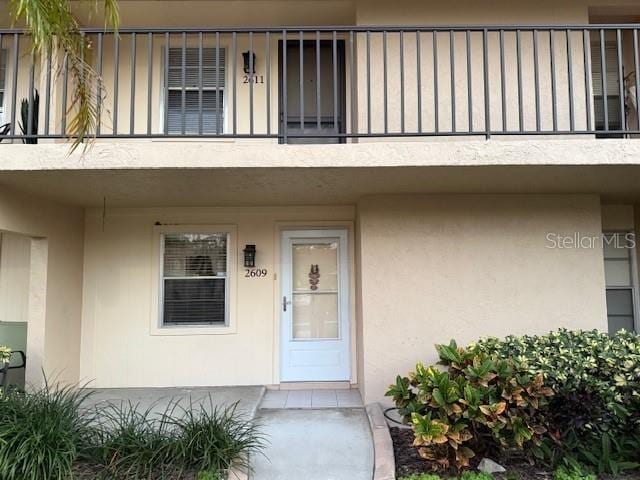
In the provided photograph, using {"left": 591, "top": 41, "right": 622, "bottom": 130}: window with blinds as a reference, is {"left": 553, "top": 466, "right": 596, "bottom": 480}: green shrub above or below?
below

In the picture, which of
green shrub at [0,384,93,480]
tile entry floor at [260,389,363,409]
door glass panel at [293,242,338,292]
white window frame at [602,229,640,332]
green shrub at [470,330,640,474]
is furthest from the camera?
door glass panel at [293,242,338,292]

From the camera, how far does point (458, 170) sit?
4.71 m

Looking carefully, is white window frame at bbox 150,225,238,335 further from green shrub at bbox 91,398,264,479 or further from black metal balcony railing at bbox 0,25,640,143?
green shrub at bbox 91,398,264,479

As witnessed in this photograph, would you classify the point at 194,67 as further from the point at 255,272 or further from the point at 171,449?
the point at 171,449

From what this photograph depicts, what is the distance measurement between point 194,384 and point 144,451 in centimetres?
269

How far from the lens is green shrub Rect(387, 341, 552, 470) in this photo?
3.86m

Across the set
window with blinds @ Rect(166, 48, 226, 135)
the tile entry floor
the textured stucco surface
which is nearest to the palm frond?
the textured stucco surface

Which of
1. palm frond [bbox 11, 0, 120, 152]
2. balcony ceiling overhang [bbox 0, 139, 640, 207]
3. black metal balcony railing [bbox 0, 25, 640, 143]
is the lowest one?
balcony ceiling overhang [bbox 0, 139, 640, 207]

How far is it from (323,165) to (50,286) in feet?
13.6

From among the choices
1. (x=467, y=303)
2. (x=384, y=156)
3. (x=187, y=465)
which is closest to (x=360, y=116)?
(x=384, y=156)

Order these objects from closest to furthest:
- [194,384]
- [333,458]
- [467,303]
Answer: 1. [333,458]
2. [467,303]
3. [194,384]

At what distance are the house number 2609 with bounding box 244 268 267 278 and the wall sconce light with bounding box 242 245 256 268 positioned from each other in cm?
8

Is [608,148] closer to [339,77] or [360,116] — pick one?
[360,116]

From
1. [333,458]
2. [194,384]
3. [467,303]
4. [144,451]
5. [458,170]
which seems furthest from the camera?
[194,384]
